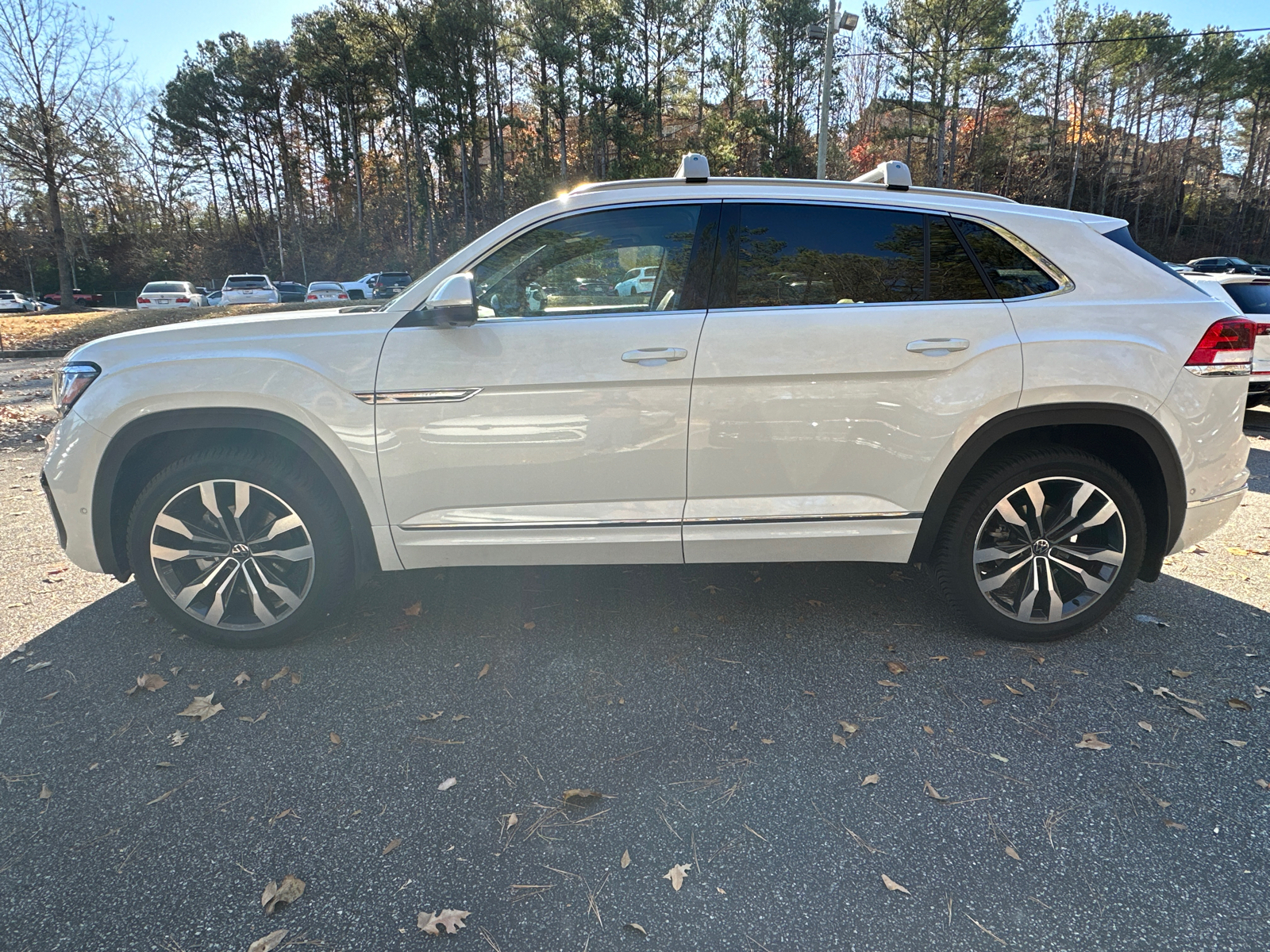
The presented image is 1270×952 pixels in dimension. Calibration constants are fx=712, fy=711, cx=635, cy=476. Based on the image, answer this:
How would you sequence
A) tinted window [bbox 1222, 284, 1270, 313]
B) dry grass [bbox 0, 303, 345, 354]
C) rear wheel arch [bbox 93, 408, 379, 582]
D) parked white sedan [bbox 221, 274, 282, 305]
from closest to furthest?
rear wheel arch [bbox 93, 408, 379, 582]
tinted window [bbox 1222, 284, 1270, 313]
dry grass [bbox 0, 303, 345, 354]
parked white sedan [bbox 221, 274, 282, 305]

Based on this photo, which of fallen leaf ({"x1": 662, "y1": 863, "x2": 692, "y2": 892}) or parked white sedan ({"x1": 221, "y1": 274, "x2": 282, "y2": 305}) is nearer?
fallen leaf ({"x1": 662, "y1": 863, "x2": 692, "y2": 892})

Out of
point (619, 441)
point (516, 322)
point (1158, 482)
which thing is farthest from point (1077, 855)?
point (516, 322)

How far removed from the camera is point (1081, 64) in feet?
131

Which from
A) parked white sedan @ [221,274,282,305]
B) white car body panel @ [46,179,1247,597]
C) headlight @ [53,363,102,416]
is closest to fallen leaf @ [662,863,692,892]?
white car body panel @ [46,179,1247,597]

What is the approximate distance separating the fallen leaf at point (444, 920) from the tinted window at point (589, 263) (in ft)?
6.97

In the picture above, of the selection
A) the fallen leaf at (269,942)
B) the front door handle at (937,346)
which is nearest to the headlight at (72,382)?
the fallen leaf at (269,942)

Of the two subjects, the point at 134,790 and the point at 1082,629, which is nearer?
the point at 134,790

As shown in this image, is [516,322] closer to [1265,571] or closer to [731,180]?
[731,180]

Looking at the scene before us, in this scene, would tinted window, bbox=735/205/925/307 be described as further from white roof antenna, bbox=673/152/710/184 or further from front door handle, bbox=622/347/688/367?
front door handle, bbox=622/347/688/367

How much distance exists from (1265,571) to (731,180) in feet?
12.3

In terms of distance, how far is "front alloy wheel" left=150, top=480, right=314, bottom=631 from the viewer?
305 cm

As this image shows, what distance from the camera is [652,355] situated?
2.84 meters

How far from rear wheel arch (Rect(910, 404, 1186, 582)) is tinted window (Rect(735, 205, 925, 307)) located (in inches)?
27.1

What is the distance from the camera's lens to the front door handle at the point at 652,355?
284 centimetres
